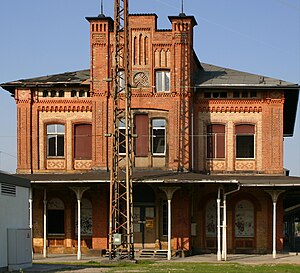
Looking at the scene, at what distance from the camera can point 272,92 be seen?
41250mm

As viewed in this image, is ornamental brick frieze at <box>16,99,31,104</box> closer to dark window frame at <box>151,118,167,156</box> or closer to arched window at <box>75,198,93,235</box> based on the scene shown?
arched window at <box>75,198,93,235</box>

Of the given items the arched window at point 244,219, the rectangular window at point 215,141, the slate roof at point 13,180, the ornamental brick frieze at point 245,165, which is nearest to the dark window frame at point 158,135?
the rectangular window at point 215,141

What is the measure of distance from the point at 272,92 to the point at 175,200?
7.59m

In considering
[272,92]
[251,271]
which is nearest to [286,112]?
[272,92]

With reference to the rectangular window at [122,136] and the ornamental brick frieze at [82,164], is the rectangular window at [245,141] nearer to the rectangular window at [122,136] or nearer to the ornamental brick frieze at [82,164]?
the rectangular window at [122,136]

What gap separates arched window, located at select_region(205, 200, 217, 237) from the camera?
41375mm

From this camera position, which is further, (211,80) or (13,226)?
(211,80)

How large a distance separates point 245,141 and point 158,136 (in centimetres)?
465

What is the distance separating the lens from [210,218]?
136ft

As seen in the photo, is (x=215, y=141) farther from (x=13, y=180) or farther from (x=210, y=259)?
(x=13, y=180)

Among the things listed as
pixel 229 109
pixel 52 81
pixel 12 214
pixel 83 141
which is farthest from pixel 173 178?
pixel 12 214

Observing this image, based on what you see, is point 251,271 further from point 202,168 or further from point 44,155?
point 44,155

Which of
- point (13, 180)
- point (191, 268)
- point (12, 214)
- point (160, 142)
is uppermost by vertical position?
point (160, 142)

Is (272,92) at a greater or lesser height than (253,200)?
greater
